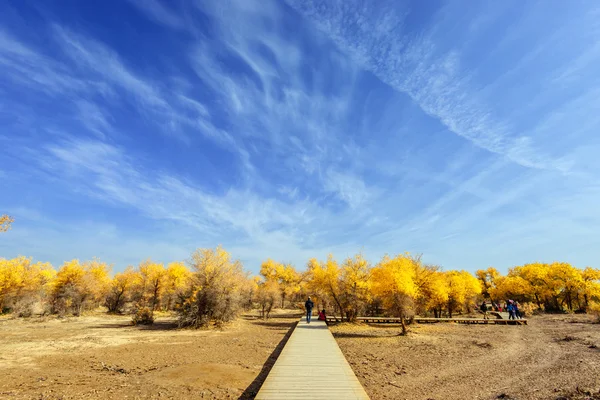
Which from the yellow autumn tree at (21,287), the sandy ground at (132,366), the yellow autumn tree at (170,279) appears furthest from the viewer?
the yellow autumn tree at (170,279)

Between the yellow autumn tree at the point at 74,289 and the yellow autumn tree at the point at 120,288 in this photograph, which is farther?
the yellow autumn tree at the point at 120,288

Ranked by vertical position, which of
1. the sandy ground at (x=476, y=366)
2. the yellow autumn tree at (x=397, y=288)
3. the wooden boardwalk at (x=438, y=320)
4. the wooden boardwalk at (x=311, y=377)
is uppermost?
the yellow autumn tree at (x=397, y=288)

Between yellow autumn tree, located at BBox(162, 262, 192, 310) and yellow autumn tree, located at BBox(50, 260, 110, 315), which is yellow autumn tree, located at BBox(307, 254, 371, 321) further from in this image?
yellow autumn tree, located at BBox(50, 260, 110, 315)

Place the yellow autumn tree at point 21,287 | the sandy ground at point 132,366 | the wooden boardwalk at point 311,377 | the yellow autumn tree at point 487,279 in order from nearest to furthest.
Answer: the wooden boardwalk at point 311,377
the sandy ground at point 132,366
the yellow autumn tree at point 21,287
the yellow autumn tree at point 487,279

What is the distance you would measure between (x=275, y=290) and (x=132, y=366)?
36.5 m

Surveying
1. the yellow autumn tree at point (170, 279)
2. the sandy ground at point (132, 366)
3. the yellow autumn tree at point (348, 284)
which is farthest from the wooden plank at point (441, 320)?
the yellow autumn tree at point (170, 279)

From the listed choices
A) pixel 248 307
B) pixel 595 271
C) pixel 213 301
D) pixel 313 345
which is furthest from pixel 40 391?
pixel 595 271

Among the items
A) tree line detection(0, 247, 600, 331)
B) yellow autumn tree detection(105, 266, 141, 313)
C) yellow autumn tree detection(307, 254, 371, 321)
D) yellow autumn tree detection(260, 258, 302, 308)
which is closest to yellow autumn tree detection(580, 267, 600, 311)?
tree line detection(0, 247, 600, 331)

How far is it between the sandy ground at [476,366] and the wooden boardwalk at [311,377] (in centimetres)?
143

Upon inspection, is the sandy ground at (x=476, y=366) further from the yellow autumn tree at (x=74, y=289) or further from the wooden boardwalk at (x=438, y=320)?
the yellow autumn tree at (x=74, y=289)

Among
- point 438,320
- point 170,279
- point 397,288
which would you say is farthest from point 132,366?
point 170,279

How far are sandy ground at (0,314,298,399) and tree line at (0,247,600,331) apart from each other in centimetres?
876

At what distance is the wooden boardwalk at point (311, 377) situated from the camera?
8.43 m

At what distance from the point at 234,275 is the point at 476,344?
23093 millimetres
